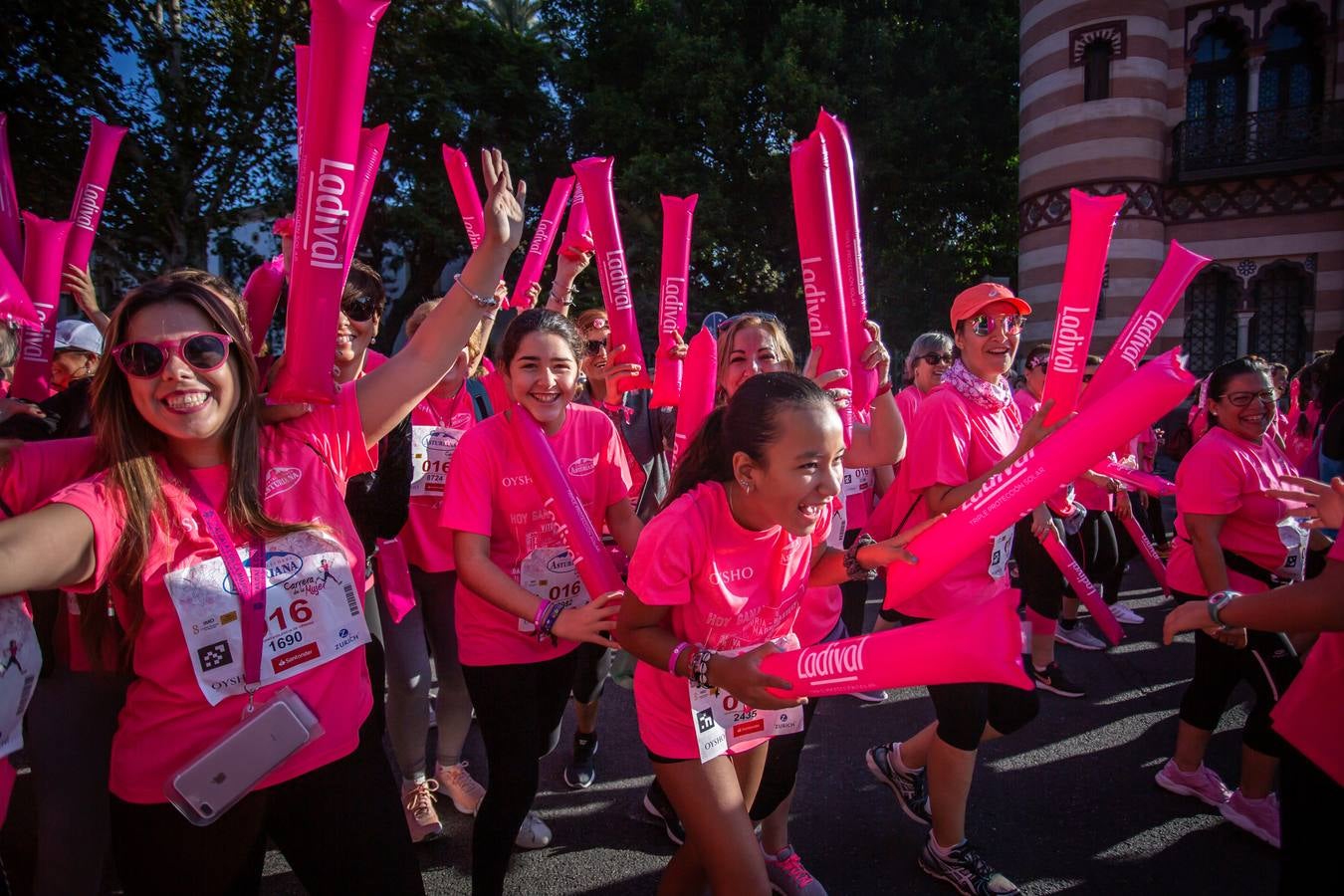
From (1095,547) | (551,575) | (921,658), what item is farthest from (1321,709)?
(1095,547)

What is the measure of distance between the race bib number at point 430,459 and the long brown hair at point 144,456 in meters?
1.47

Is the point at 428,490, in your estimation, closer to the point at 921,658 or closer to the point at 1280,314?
the point at 921,658

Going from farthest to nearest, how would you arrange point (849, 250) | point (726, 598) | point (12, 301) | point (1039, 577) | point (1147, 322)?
point (1039, 577) < point (1147, 322) < point (849, 250) < point (12, 301) < point (726, 598)

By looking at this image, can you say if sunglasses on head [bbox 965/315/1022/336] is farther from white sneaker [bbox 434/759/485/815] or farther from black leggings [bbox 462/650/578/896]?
white sneaker [bbox 434/759/485/815]

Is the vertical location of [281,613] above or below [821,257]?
below

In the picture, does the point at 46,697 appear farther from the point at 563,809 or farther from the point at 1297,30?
the point at 1297,30

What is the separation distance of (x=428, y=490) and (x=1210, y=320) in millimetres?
16571

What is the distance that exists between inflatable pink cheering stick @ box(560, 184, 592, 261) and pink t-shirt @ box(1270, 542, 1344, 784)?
3.51 metres

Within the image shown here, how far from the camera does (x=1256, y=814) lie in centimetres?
323

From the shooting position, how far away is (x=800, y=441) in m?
1.93

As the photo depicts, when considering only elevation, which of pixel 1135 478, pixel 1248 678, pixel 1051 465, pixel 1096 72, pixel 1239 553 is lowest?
pixel 1248 678

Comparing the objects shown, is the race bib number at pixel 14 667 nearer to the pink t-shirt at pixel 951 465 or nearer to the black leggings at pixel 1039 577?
the pink t-shirt at pixel 951 465

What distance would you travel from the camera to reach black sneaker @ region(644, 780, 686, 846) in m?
3.16

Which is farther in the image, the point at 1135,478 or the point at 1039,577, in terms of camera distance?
the point at 1039,577
